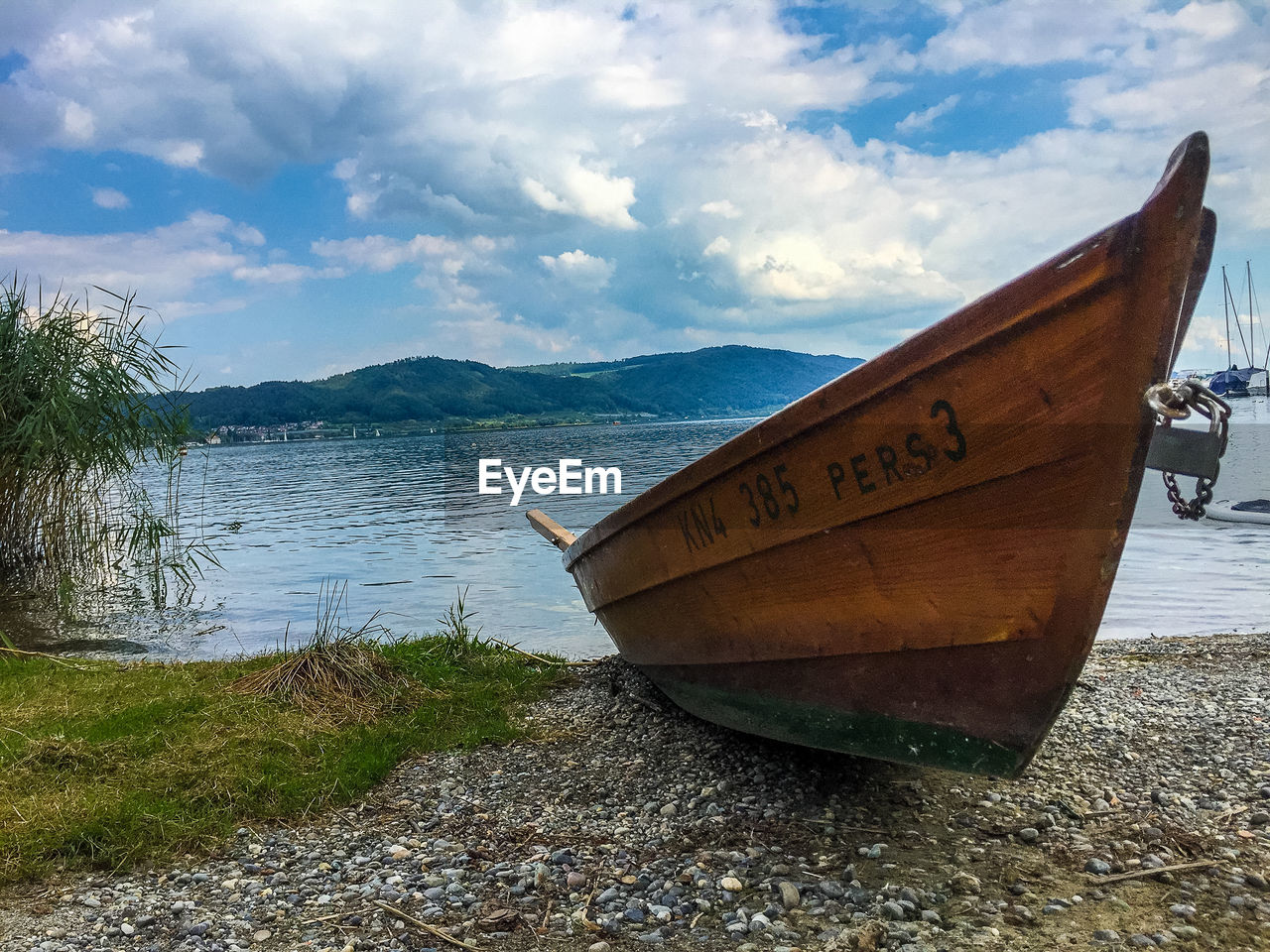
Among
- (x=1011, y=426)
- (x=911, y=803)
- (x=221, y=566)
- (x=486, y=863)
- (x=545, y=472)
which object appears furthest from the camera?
(x=545, y=472)

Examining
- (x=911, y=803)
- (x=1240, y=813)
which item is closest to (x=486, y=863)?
(x=911, y=803)

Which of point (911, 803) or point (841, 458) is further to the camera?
point (911, 803)

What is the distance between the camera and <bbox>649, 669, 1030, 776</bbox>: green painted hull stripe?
11.5 ft

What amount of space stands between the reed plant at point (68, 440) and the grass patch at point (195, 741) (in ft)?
14.3

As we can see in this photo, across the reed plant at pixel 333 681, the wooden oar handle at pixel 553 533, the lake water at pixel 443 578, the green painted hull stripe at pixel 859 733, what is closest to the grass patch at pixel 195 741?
the reed plant at pixel 333 681

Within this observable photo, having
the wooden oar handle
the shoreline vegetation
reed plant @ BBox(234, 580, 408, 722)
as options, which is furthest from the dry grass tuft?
the shoreline vegetation

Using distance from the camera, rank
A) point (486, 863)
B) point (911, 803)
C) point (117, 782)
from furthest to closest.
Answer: point (117, 782) < point (911, 803) < point (486, 863)

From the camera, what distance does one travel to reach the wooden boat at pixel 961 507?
9.64 ft

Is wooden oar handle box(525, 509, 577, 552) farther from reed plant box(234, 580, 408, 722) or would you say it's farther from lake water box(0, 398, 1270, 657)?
reed plant box(234, 580, 408, 722)

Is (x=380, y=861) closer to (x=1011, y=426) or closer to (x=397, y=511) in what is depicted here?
(x=1011, y=426)

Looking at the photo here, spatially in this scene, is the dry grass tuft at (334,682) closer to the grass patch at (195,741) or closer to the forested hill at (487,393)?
the grass patch at (195,741)

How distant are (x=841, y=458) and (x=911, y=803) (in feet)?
6.47

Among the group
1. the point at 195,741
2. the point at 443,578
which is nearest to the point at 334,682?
the point at 195,741

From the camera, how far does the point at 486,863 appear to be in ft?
12.9
